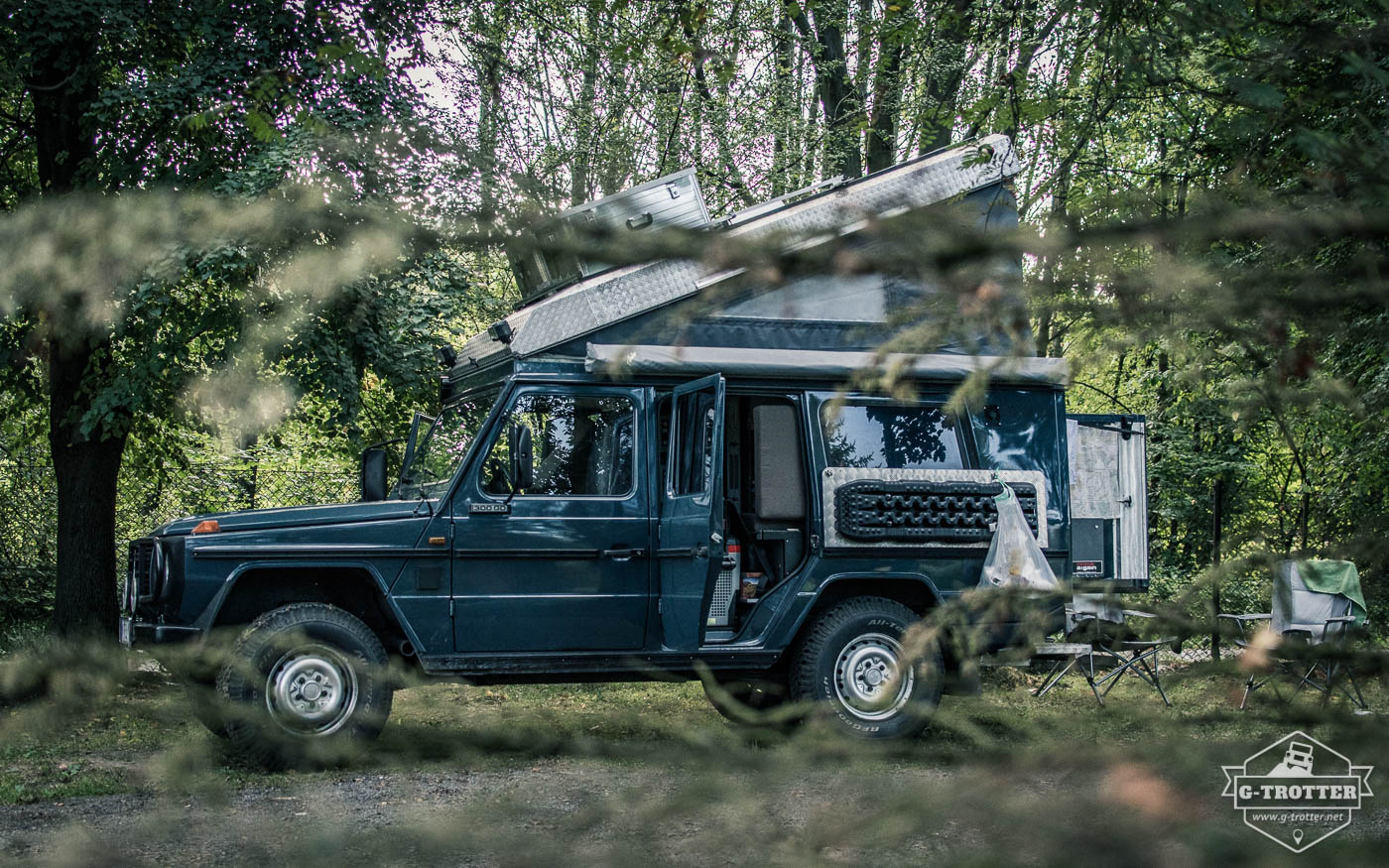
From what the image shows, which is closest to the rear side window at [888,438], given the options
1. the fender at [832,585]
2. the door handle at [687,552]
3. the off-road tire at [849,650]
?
the fender at [832,585]

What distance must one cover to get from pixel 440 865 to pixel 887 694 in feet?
2.92

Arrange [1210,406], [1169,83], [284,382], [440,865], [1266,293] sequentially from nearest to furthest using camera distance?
1. [440,865]
2. [1266,293]
3. [1210,406]
4. [1169,83]
5. [284,382]

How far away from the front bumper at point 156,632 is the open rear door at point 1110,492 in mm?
5785

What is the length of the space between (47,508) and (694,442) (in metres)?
10.8

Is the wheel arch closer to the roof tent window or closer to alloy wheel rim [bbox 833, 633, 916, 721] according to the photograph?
alloy wheel rim [bbox 833, 633, 916, 721]

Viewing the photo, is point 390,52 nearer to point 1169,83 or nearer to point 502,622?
point 502,622

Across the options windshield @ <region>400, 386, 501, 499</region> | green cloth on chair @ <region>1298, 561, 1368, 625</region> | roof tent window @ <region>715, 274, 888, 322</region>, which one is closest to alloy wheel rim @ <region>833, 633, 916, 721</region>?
windshield @ <region>400, 386, 501, 499</region>

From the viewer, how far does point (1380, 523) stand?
192cm

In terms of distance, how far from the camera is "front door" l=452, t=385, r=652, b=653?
760 cm

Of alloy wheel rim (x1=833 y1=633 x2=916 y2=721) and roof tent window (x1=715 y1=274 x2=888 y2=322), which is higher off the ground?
roof tent window (x1=715 y1=274 x2=888 y2=322)

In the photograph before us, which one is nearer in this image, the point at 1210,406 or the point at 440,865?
the point at 440,865

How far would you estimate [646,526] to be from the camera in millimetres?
7805

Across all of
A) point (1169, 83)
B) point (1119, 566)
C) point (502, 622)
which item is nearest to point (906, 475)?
point (1119, 566)

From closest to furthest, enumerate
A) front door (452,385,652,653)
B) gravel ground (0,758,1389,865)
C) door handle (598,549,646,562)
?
gravel ground (0,758,1389,865)
front door (452,385,652,653)
door handle (598,549,646,562)
